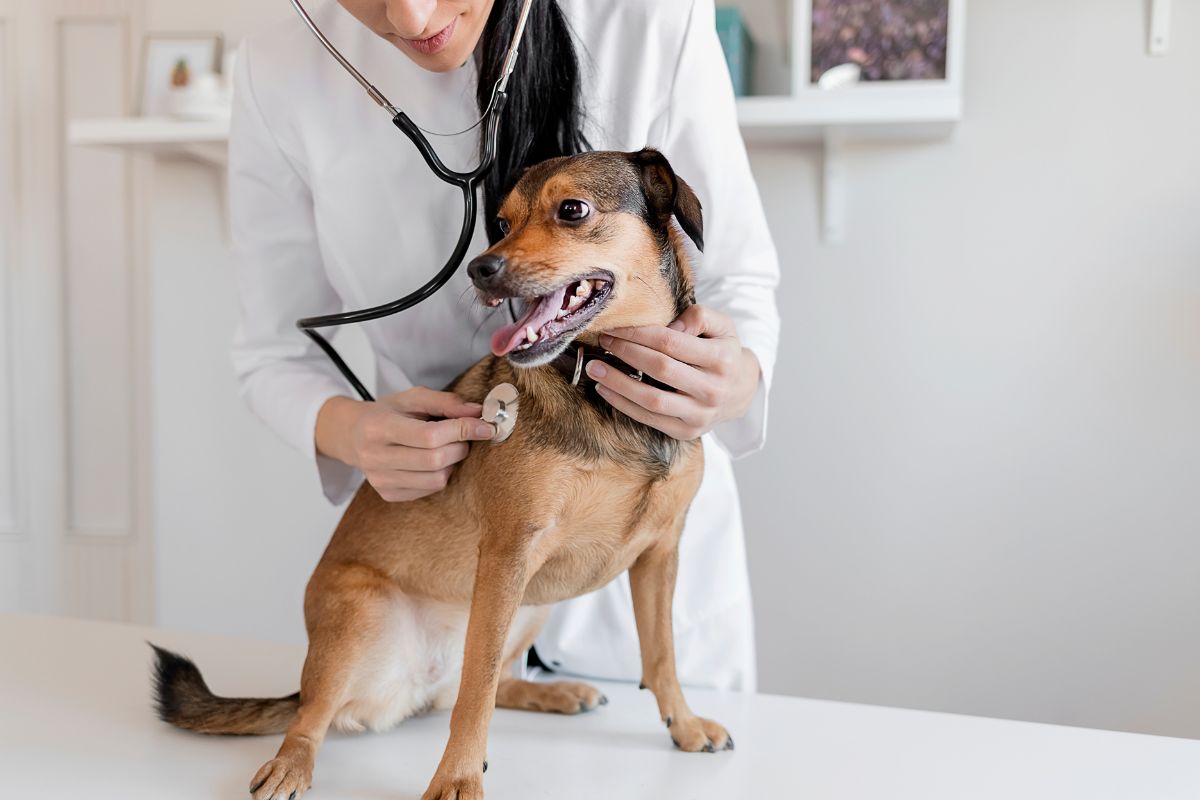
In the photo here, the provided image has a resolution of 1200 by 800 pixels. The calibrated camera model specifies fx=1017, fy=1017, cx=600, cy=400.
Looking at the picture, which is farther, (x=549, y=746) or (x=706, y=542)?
(x=706, y=542)

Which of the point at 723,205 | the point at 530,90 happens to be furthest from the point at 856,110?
the point at 530,90

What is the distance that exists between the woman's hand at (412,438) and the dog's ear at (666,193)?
26cm

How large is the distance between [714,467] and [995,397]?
1107 mm

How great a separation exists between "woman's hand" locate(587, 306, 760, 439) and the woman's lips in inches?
13.6

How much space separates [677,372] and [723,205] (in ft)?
1.15

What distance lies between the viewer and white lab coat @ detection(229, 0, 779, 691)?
1.16 metres

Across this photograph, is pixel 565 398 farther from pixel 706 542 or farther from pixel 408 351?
pixel 706 542

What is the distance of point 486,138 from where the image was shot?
40.3 inches

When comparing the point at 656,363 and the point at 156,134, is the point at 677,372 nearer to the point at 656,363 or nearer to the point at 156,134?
the point at 656,363

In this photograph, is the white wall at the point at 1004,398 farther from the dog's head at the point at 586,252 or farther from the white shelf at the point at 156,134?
the dog's head at the point at 586,252

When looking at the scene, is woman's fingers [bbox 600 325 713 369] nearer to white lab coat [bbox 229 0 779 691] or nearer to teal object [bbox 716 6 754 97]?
white lab coat [bbox 229 0 779 691]

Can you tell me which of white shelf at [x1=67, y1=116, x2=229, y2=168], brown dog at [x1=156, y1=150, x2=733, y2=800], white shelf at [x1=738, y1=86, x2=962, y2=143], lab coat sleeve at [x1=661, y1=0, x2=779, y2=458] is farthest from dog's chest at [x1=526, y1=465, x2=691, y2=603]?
white shelf at [x1=67, y1=116, x2=229, y2=168]

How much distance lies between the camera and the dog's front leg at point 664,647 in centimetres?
104

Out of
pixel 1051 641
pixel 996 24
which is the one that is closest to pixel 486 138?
pixel 996 24
